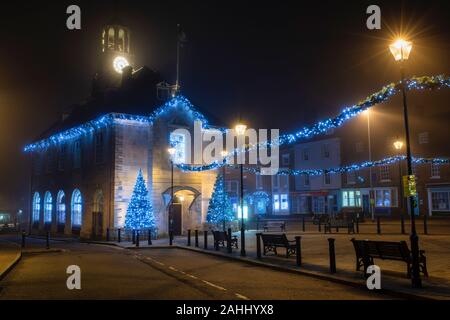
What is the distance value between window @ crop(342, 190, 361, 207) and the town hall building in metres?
23.4

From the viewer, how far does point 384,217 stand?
148 ft

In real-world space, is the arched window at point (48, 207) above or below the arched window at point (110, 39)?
below

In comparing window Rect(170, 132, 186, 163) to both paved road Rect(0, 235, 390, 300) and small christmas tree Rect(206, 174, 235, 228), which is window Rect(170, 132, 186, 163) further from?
paved road Rect(0, 235, 390, 300)

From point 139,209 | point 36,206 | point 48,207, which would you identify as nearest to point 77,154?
point 48,207

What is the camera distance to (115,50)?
3747 centimetres

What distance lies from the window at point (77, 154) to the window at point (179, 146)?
27.7ft

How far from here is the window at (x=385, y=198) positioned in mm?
46000

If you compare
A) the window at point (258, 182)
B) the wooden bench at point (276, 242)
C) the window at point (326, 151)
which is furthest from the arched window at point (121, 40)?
the window at point (258, 182)

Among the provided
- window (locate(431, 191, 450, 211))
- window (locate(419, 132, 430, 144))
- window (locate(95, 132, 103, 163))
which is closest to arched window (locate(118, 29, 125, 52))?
window (locate(95, 132, 103, 163))

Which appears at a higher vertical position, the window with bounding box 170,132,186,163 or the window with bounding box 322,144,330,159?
the window with bounding box 322,144,330,159

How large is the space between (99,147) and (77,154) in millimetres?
4456

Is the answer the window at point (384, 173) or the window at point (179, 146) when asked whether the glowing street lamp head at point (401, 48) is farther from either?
the window at point (384, 173)

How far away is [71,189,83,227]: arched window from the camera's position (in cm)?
3416
